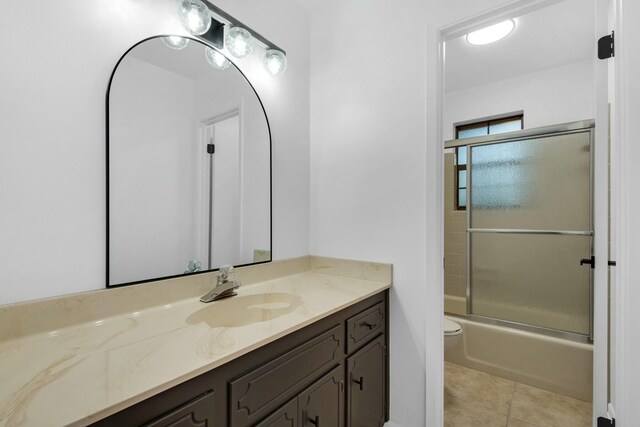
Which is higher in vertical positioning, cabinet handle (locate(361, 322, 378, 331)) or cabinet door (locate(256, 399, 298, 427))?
cabinet handle (locate(361, 322, 378, 331))

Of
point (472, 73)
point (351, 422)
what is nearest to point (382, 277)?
point (351, 422)

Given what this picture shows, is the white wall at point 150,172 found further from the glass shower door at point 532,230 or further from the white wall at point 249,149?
the glass shower door at point 532,230

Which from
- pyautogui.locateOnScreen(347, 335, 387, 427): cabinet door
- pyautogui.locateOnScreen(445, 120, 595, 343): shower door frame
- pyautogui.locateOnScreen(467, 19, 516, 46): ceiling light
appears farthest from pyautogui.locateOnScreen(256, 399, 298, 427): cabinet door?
pyautogui.locateOnScreen(467, 19, 516, 46): ceiling light

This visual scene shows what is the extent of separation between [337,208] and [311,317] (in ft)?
2.90

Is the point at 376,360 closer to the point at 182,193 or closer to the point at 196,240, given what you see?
the point at 196,240

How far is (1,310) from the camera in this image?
2.66 ft

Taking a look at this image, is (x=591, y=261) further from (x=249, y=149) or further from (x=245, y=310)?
(x=249, y=149)

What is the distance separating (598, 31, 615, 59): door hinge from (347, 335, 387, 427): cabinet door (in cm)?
154

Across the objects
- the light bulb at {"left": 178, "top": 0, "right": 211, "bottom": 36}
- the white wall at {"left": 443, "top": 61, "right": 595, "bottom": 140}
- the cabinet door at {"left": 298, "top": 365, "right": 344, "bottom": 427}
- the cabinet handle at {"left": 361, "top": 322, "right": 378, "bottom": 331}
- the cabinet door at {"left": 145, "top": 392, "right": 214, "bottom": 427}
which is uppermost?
the white wall at {"left": 443, "top": 61, "right": 595, "bottom": 140}

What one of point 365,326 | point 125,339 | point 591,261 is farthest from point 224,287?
point 591,261

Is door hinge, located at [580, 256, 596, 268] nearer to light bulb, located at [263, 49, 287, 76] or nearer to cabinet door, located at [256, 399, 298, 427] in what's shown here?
cabinet door, located at [256, 399, 298, 427]

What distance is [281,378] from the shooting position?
0.93 meters

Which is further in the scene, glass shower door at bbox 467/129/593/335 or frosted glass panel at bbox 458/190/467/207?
frosted glass panel at bbox 458/190/467/207

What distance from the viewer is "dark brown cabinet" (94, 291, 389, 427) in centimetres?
68
